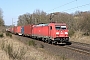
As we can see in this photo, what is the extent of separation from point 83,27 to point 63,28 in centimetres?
1427

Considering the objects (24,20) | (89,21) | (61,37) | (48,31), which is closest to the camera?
(61,37)

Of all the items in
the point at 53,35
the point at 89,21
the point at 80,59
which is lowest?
the point at 80,59

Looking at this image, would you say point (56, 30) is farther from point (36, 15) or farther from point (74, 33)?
point (36, 15)

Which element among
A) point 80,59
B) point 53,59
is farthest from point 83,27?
point 53,59

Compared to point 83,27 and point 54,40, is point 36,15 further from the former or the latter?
point 54,40

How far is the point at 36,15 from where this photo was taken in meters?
115

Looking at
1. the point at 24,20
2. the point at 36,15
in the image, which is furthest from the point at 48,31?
the point at 24,20

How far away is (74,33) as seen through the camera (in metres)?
43.2

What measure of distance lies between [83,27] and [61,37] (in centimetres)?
1497

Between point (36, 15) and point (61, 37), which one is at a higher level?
point (36, 15)

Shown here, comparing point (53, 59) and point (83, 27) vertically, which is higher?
point (83, 27)

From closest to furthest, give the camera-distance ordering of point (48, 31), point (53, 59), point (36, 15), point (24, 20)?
1. point (53, 59)
2. point (48, 31)
3. point (36, 15)
4. point (24, 20)

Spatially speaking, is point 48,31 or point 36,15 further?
point 36,15

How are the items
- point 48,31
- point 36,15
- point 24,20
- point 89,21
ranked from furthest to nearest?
1. point 24,20
2. point 36,15
3. point 89,21
4. point 48,31
